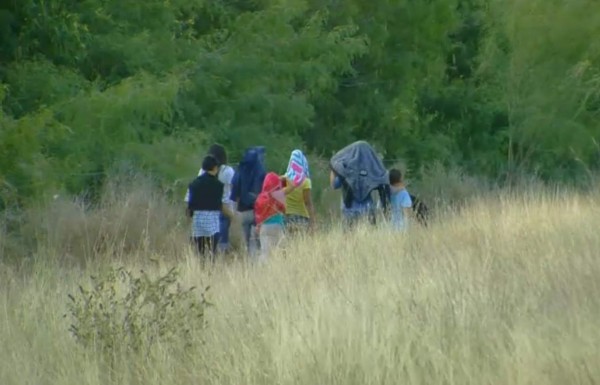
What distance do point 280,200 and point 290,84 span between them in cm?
1571

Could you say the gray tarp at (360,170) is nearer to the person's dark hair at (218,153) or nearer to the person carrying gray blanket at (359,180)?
the person carrying gray blanket at (359,180)

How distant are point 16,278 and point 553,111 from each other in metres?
19.9

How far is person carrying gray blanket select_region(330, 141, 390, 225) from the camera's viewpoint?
48.5 feet

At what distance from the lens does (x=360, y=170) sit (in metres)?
14.9

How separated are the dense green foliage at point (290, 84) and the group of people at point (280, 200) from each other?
342cm

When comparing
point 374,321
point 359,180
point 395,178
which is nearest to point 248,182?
point 359,180

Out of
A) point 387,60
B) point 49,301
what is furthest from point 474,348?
point 387,60

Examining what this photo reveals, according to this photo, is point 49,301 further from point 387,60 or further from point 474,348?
point 387,60

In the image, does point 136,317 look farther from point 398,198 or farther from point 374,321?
point 398,198

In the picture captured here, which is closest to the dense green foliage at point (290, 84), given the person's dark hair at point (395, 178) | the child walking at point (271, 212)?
the child walking at point (271, 212)

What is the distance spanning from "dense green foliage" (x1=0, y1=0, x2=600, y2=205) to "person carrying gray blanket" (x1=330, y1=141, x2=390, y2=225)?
15.2 feet

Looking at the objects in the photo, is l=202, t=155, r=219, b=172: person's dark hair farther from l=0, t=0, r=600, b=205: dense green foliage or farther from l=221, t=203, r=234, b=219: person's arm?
l=0, t=0, r=600, b=205: dense green foliage

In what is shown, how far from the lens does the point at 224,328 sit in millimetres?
7945

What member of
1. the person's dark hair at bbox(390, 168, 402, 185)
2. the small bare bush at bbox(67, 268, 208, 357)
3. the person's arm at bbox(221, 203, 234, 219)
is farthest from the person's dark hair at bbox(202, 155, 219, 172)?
the small bare bush at bbox(67, 268, 208, 357)
